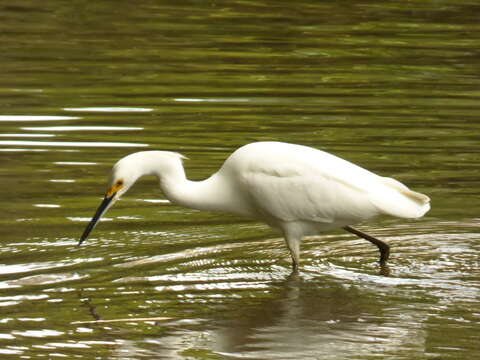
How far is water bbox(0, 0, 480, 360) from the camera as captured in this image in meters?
8.38

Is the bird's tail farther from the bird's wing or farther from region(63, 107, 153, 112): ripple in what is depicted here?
region(63, 107, 153, 112): ripple

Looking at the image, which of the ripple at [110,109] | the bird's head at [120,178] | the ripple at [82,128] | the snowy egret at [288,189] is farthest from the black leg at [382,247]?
the ripple at [110,109]

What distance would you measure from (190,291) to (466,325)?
179cm

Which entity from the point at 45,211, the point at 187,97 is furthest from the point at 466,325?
the point at 187,97

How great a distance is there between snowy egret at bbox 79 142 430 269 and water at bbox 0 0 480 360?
385 millimetres

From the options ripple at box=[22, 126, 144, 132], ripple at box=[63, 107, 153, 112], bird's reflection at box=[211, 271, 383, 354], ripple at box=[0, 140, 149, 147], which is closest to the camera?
bird's reflection at box=[211, 271, 383, 354]

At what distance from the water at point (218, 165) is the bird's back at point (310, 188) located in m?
0.41

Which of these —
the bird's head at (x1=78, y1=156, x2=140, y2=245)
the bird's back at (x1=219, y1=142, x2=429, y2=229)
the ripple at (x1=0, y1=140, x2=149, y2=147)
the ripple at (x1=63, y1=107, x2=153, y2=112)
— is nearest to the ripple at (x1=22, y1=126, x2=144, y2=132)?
the ripple at (x1=0, y1=140, x2=149, y2=147)

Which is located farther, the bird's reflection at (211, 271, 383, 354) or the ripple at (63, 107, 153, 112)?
the ripple at (63, 107, 153, 112)

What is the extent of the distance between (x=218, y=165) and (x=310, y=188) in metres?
2.83

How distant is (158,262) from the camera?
9727 millimetres

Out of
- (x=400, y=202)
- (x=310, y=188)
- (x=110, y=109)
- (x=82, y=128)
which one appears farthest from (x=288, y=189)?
(x=110, y=109)

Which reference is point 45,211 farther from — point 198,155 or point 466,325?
point 466,325

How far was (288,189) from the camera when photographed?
9461mm
